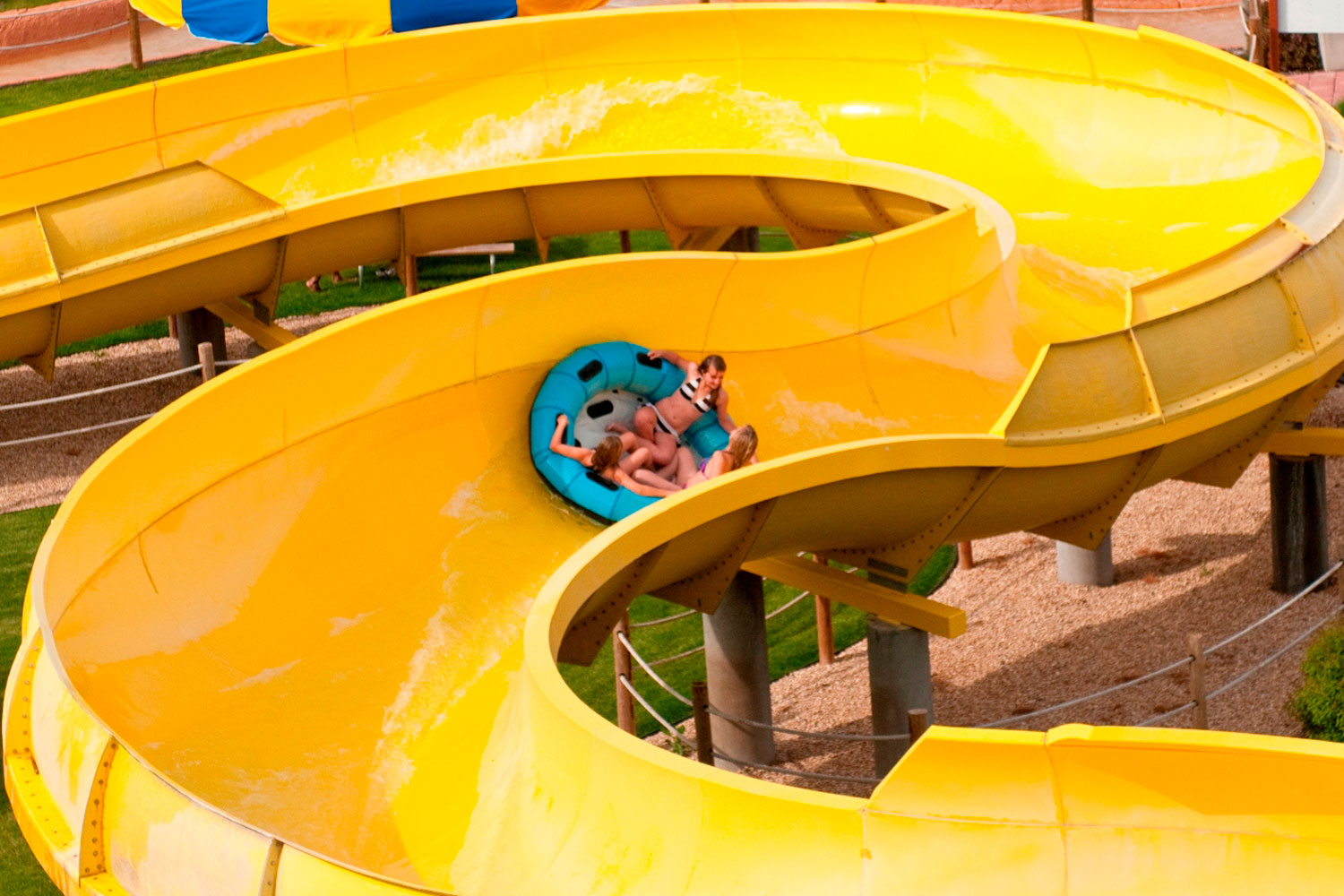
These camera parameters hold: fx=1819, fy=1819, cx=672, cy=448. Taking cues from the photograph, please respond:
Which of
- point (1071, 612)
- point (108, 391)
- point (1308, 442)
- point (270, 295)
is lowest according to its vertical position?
point (1071, 612)

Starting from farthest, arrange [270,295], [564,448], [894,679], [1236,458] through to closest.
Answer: [270,295] < [1236,458] < [894,679] < [564,448]

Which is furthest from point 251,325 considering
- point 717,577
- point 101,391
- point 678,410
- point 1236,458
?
point 1236,458

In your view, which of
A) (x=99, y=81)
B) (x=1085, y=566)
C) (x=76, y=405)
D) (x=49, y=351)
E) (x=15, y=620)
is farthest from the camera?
(x=99, y=81)

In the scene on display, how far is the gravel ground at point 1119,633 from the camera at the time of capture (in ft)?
32.4

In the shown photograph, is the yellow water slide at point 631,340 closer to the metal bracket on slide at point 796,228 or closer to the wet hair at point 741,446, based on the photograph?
the metal bracket on slide at point 796,228

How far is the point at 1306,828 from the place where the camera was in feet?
13.8

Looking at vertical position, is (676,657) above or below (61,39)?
below

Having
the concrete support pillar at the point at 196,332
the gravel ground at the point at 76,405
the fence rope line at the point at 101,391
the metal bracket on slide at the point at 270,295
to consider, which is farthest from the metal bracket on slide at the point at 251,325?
the gravel ground at the point at 76,405

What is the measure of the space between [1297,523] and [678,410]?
14.2 feet

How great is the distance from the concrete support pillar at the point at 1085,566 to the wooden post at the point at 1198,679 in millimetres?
2630

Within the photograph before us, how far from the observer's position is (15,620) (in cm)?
1009

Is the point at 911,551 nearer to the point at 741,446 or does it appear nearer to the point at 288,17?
the point at 741,446

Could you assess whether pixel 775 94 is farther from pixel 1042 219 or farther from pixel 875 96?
pixel 1042 219

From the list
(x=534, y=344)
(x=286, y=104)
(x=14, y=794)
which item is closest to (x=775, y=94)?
(x=286, y=104)
